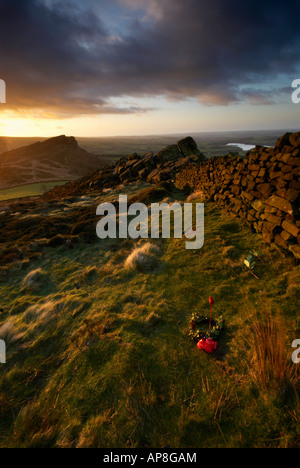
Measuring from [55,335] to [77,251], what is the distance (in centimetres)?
615

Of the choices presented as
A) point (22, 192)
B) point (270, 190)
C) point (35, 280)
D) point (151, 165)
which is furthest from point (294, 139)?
point (22, 192)

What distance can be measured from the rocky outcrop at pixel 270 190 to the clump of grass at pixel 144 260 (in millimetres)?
3781

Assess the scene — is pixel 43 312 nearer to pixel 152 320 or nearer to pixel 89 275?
pixel 89 275

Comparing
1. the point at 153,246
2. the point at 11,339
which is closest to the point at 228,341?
the point at 153,246

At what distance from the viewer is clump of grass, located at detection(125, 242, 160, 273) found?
7.44m

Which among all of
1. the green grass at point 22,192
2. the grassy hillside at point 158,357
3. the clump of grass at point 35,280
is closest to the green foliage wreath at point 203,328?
the grassy hillside at point 158,357

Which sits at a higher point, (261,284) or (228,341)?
(261,284)

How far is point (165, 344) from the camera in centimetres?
427

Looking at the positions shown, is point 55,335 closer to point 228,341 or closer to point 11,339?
point 11,339

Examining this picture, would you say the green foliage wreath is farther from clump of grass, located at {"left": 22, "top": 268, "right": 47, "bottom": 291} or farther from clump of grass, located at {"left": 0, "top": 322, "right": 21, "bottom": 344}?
clump of grass, located at {"left": 22, "top": 268, "right": 47, "bottom": 291}

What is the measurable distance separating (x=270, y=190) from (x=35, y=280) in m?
9.76

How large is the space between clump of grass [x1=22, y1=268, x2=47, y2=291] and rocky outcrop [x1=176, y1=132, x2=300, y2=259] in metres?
8.81

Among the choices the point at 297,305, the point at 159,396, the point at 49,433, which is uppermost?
the point at 297,305

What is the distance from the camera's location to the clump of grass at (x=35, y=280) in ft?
27.8
